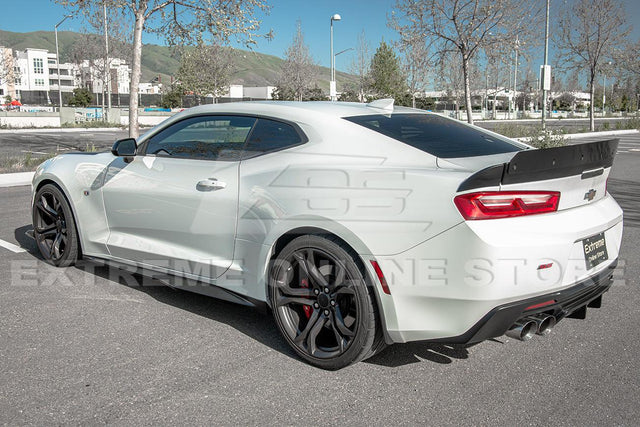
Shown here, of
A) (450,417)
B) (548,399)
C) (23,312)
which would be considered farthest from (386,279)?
(23,312)

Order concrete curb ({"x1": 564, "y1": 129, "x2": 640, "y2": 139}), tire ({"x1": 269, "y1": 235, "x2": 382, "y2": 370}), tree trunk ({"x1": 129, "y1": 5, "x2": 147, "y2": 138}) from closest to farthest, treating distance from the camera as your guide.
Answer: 1. tire ({"x1": 269, "y1": 235, "x2": 382, "y2": 370})
2. tree trunk ({"x1": 129, "y1": 5, "x2": 147, "y2": 138})
3. concrete curb ({"x1": 564, "y1": 129, "x2": 640, "y2": 139})

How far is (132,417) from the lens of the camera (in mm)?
2697

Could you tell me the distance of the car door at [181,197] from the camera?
145 inches

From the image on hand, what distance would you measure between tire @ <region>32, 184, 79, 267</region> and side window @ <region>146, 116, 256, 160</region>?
1.14 meters

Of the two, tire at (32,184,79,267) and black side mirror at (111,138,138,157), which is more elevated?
black side mirror at (111,138,138,157)

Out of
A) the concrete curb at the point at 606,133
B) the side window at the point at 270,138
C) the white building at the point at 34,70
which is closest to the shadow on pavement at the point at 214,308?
the side window at the point at 270,138

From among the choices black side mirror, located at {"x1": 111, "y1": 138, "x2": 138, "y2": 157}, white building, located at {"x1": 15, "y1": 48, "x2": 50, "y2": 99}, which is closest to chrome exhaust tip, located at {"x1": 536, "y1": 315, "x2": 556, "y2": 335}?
black side mirror, located at {"x1": 111, "y1": 138, "x2": 138, "y2": 157}

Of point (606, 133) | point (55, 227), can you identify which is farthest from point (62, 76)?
point (55, 227)

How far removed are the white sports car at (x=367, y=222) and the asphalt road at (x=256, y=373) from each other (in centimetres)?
28

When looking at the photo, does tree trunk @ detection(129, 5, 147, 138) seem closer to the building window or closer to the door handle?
the door handle

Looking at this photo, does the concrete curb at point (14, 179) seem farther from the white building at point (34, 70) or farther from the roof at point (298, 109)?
the white building at point (34, 70)

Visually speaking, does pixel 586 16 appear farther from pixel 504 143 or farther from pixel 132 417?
pixel 132 417

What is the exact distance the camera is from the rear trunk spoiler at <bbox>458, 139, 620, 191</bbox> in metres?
2.69

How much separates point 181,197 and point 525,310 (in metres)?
2.30
